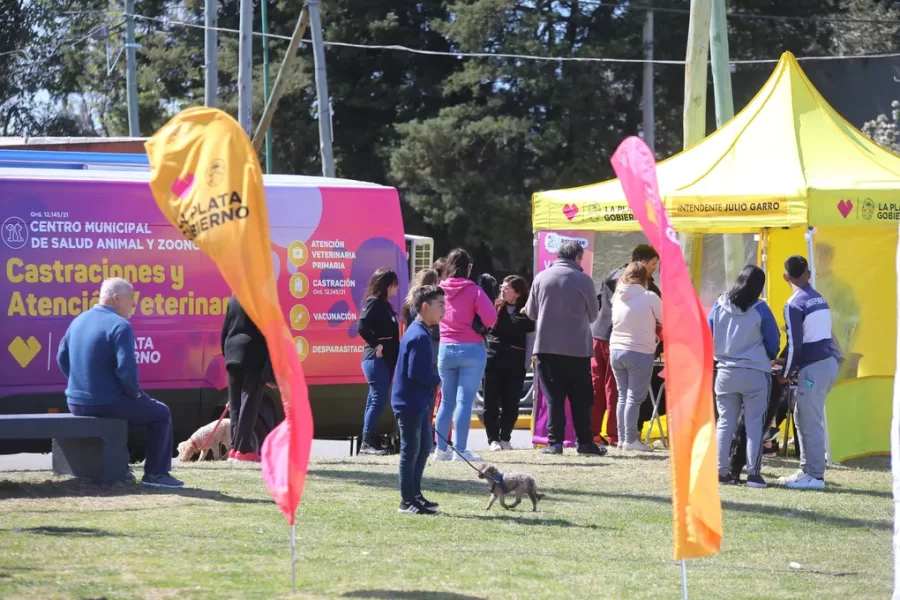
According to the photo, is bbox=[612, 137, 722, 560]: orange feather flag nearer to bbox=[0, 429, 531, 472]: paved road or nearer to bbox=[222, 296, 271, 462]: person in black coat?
bbox=[222, 296, 271, 462]: person in black coat

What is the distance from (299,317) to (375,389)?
4.10 ft

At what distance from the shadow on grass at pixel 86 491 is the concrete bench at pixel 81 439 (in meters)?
0.12

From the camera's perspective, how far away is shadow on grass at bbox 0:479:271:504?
28.7 ft

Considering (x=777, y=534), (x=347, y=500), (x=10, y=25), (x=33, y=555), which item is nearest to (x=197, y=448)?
(x=347, y=500)

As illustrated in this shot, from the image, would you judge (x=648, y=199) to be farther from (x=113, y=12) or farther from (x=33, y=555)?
(x=113, y=12)

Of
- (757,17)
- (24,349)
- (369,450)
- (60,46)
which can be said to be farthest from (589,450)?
(60,46)

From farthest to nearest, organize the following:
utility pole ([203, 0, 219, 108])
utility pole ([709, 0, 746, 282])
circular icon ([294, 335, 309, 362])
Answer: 1. utility pole ([203, 0, 219, 108])
2. utility pole ([709, 0, 746, 282])
3. circular icon ([294, 335, 309, 362])

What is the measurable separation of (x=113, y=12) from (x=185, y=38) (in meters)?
2.41

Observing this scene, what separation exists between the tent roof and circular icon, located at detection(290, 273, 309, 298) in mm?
2448

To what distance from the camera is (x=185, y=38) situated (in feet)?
116

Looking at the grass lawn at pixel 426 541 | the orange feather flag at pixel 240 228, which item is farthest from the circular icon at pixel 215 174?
the grass lawn at pixel 426 541

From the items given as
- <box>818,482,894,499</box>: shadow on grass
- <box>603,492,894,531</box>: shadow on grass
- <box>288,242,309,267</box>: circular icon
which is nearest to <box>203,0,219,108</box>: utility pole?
<box>288,242,309,267</box>: circular icon

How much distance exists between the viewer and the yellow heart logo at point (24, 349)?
10695 millimetres

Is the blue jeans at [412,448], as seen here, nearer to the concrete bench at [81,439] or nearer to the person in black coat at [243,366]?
the concrete bench at [81,439]
